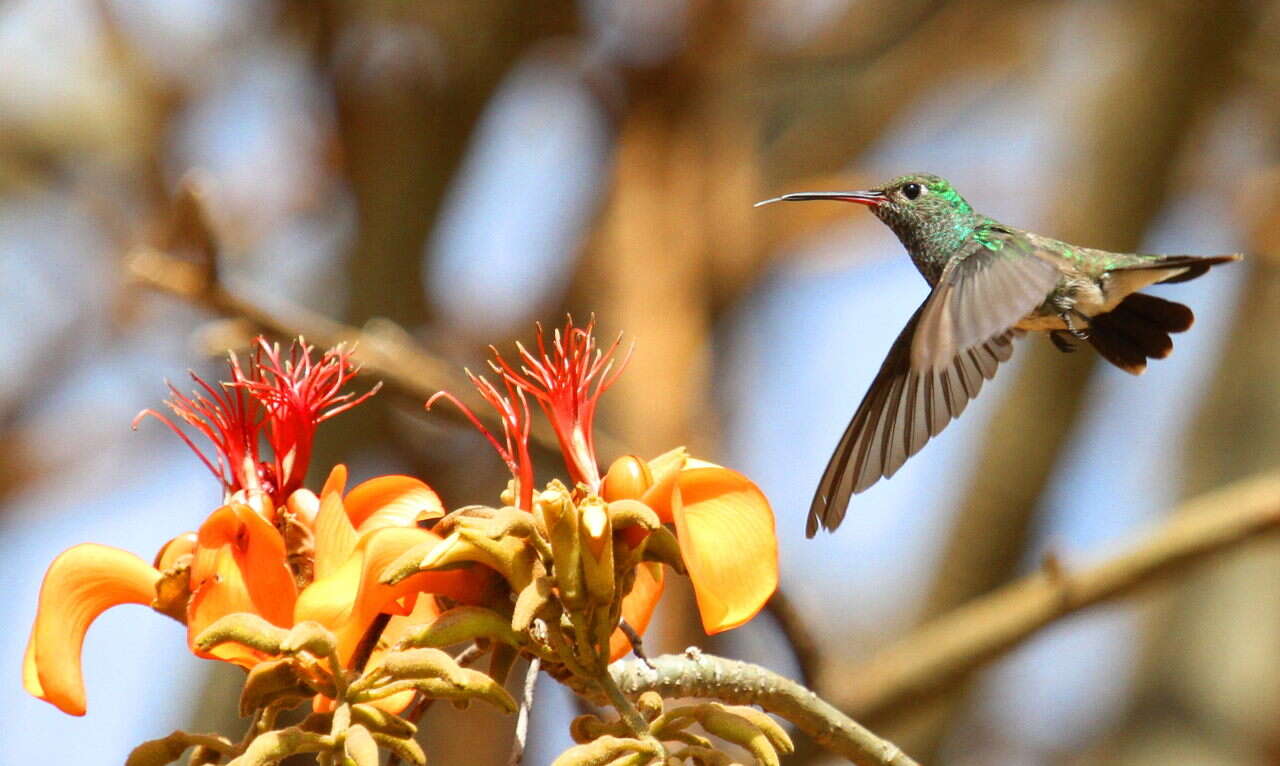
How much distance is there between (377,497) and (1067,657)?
22.3ft

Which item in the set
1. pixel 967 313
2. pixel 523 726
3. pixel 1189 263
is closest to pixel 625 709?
pixel 523 726

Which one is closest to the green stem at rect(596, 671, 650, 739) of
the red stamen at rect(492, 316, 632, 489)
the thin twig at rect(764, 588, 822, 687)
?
the red stamen at rect(492, 316, 632, 489)

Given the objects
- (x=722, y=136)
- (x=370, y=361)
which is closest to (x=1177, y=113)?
(x=722, y=136)

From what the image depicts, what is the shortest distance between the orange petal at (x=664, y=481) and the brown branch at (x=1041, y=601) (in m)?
1.48

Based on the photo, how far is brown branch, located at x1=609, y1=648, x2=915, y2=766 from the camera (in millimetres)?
1456

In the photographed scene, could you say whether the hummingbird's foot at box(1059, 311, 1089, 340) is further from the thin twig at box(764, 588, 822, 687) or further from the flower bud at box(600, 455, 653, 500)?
the flower bud at box(600, 455, 653, 500)

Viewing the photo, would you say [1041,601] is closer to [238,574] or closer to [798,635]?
[798,635]

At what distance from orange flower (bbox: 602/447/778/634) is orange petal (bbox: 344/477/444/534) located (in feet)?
0.64

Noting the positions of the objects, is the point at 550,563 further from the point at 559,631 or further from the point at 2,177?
the point at 2,177

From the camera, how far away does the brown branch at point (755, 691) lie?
1.46 meters

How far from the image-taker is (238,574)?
150 cm

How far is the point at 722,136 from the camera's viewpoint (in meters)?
4.98

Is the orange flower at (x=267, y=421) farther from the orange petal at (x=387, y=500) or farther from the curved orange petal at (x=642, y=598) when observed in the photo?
the curved orange petal at (x=642, y=598)

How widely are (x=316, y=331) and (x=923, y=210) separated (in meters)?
1.10
